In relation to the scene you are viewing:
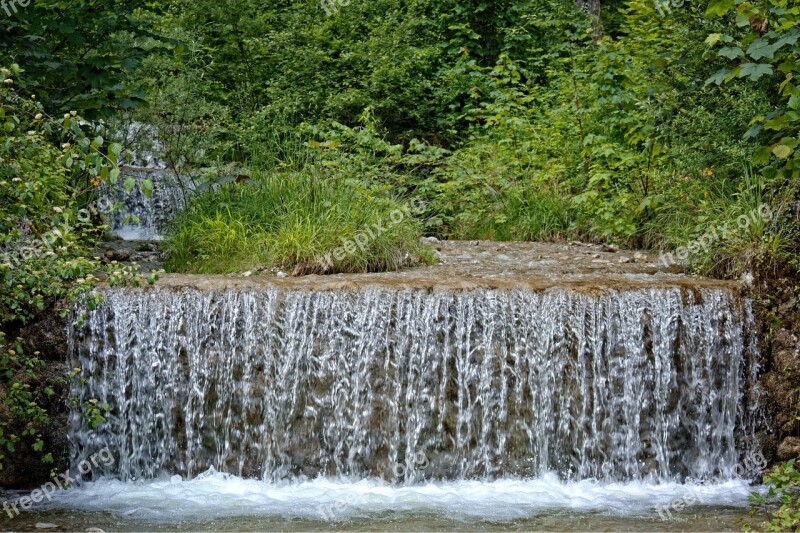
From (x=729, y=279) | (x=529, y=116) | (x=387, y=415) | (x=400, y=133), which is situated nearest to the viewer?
(x=387, y=415)

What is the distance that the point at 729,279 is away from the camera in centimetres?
725

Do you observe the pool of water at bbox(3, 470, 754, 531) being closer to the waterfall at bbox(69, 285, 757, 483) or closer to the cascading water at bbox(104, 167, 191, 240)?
the waterfall at bbox(69, 285, 757, 483)

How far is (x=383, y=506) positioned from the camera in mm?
5797

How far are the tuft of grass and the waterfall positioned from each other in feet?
4.26

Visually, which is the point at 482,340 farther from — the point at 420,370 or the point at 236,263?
the point at 236,263

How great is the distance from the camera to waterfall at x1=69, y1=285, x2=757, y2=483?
6.51 meters

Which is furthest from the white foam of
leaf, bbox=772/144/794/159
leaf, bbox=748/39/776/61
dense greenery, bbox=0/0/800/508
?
leaf, bbox=748/39/776/61

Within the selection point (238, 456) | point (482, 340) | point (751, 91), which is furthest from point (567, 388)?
point (751, 91)

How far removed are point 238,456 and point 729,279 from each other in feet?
14.2

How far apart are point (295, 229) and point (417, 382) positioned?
7.44 ft

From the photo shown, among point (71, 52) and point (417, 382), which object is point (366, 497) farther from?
point (71, 52)

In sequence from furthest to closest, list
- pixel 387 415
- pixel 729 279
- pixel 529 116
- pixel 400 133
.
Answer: pixel 400 133 → pixel 529 116 → pixel 729 279 → pixel 387 415

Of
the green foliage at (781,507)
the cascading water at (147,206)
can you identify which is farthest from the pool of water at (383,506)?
the cascading water at (147,206)

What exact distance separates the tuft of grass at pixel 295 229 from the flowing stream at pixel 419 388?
1.31 metres
